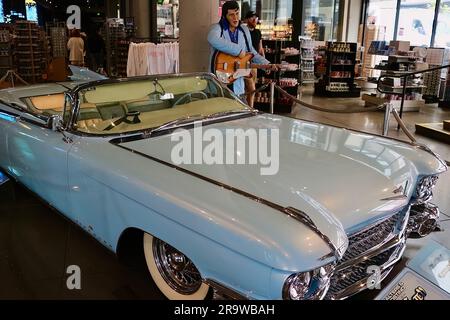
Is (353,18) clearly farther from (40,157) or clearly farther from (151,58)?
(40,157)

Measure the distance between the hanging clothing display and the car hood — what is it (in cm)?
641

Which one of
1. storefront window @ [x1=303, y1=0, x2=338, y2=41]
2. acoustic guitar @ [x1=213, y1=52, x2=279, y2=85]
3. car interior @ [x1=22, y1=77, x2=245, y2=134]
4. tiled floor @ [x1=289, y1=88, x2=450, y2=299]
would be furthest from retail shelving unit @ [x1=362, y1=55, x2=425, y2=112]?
car interior @ [x1=22, y1=77, x2=245, y2=134]

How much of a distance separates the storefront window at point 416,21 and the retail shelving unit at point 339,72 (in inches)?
155

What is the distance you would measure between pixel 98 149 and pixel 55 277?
3.05 ft

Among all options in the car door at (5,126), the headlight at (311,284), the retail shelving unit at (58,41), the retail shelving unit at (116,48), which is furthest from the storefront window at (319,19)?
the headlight at (311,284)

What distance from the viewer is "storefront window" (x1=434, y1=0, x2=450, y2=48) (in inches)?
531

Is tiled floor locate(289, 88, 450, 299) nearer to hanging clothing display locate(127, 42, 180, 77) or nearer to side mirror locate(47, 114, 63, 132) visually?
side mirror locate(47, 114, 63, 132)

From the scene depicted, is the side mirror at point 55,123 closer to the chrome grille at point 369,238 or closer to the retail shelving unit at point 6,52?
the chrome grille at point 369,238

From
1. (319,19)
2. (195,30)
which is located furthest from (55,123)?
(319,19)

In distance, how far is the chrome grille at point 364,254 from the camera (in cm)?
213
